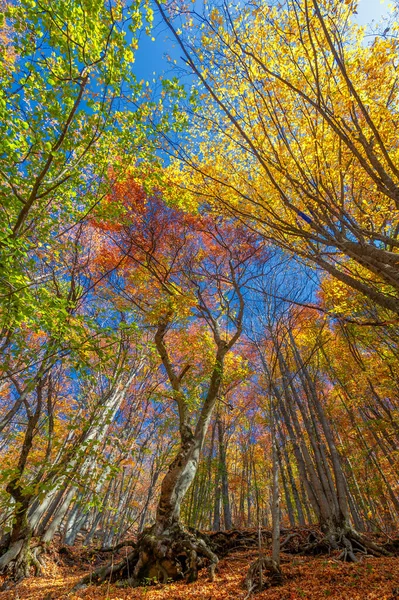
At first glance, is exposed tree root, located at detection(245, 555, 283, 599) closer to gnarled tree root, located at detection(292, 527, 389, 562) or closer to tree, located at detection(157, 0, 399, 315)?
gnarled tree root, located at detection(292, 527, 389, 562)

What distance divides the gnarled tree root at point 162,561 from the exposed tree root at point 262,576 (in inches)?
29.9

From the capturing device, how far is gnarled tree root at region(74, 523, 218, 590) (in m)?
4.23

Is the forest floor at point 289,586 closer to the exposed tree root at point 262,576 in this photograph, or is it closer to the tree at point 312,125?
the exposed tree root at point 262,576

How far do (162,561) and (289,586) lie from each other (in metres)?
2.12

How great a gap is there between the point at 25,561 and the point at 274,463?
5.85 meters

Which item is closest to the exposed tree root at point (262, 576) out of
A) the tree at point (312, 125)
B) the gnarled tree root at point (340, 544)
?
the gnarled tree root at point (340, 544)

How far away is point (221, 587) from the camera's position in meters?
3.66

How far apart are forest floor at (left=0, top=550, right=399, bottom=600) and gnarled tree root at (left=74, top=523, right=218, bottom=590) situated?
0.19 meters

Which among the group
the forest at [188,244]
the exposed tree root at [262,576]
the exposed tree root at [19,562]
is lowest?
the exposed tree root at [19,562]

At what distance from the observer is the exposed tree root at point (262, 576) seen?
3.41m

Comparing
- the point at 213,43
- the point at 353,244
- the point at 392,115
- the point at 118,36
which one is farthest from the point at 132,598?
the point at 392,115

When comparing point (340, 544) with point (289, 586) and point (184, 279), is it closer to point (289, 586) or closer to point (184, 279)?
point (289, 586)

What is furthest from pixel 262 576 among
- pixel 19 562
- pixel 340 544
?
pixel 19 562

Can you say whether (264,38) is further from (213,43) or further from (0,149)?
(0,149)
